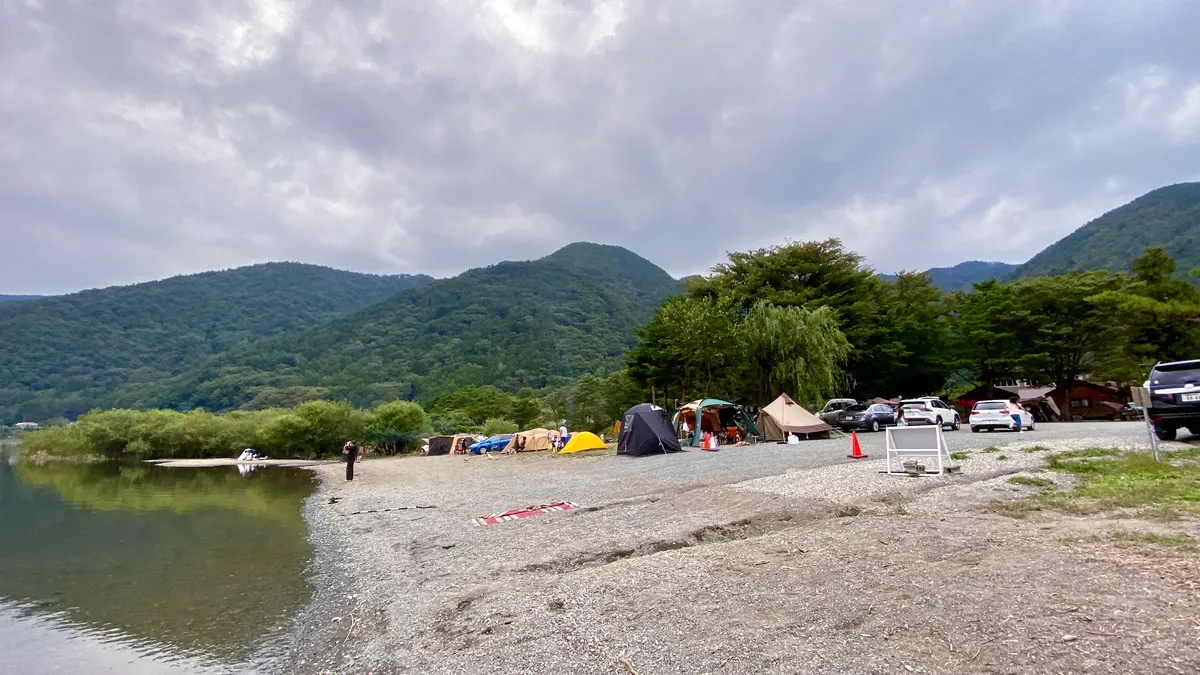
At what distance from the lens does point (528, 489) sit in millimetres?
17500

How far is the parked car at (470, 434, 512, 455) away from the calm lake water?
2419cm

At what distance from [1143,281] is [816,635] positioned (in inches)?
2132

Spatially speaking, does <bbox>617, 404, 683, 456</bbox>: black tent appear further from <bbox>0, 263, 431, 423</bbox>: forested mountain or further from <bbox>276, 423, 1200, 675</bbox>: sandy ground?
<bbox>0, 263, 431, 423</bbox>: forested mountain

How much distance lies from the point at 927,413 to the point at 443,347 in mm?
135744

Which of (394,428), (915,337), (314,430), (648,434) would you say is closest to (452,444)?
(394,428)

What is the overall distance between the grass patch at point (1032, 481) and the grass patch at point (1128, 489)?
0.46 meters

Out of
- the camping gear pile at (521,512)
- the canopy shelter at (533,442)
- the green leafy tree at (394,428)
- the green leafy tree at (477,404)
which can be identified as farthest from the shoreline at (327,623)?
the green leafy tree at (477,404)

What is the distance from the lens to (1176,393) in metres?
13.8

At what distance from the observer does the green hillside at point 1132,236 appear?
247ft

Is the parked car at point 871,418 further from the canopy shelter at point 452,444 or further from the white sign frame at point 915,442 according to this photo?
the canopy shelter at point 452,444

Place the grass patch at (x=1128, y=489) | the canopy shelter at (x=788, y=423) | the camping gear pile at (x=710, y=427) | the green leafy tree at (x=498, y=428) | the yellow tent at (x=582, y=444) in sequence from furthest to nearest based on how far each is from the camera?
the green leafy tree at (x=498, y=428), the yellow tent at (x=582, y=444), the canopy shelter at (x=788, y=423), the camping gear pile at (x=710, y=427), the grass patch at (x=1128, y=489)

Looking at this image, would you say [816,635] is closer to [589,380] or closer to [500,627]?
[500,627]

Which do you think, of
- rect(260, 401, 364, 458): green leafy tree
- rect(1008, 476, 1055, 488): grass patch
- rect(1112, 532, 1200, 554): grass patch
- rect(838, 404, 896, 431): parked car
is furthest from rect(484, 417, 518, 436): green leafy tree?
rect(1112, 532, 1200, 554): grass patch

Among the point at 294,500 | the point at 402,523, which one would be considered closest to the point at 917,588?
the point at 402,523
